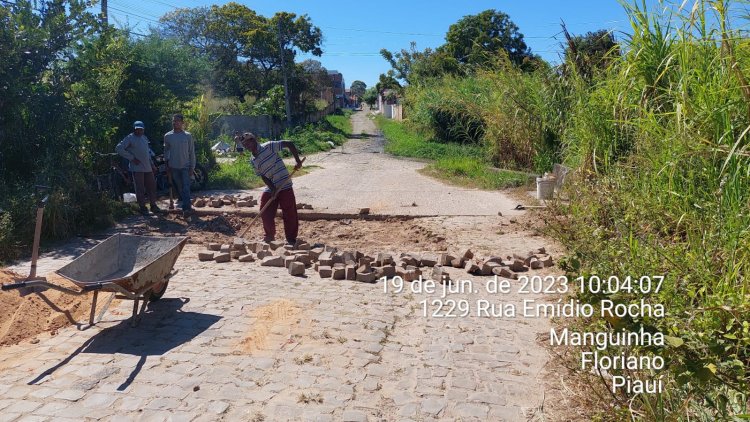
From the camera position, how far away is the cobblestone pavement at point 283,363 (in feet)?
12.4

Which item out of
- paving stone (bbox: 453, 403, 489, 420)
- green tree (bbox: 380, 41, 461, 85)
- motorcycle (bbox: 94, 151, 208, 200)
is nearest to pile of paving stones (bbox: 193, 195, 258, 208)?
motorcycle (bbox: 94, 151, 208, 200)

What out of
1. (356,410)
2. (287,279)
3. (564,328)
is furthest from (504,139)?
(356,410)

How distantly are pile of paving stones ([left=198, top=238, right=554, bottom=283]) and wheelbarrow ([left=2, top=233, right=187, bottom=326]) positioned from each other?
5.12ft

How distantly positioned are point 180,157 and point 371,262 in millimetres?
4928

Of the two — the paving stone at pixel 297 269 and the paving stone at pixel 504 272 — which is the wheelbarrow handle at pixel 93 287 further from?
the paving stone at pixel 504 272

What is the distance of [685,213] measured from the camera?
461 cm

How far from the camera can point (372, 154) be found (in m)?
23.8

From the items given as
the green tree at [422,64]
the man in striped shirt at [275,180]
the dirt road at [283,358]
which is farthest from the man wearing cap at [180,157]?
the green tree at [422,64]

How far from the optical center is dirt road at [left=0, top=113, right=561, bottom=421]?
12.4ft

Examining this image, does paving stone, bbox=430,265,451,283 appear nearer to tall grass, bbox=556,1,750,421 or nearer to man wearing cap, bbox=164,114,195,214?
tall grass, bbox=556,1,750,421

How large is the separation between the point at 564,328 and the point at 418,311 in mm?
1387

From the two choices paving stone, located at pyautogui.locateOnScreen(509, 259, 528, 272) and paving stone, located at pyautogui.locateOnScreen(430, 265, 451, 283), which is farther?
paving stone, located at pyautogui.locateOnScreen(509, 259, 528, 272)

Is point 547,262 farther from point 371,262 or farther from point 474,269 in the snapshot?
point 371,262

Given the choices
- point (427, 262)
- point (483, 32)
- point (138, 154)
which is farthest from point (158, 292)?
point (483, 32)
